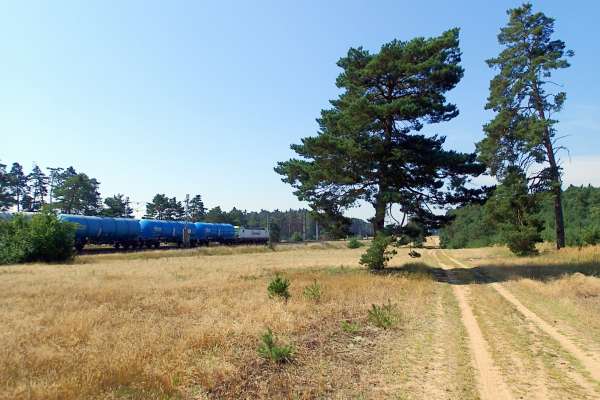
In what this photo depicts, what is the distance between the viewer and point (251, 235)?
82.9m

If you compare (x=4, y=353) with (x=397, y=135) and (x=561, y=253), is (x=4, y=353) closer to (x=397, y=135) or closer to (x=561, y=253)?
(x=397, y=135)

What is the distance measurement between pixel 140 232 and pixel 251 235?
1261 inches

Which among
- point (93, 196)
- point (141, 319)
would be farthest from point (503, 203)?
point (93, 196)

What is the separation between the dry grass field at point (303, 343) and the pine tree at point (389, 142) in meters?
7.43

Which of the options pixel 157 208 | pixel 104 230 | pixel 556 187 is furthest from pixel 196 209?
pixel 556 187

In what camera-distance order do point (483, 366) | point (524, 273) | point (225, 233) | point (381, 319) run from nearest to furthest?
point (483, 366), point (381, 319), point (524, 273), point (225, 233)

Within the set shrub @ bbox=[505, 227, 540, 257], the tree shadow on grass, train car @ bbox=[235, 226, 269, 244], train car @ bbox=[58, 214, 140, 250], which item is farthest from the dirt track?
train car @ bbox=[235, 226, 269, 244]

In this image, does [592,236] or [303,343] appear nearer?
[303,343]

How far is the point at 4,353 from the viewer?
7.18m

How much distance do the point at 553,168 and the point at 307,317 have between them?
26648 mm

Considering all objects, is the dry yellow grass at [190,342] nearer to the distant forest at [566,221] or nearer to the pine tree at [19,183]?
the distant forest at [566,221]

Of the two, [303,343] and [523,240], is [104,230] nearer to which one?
[523,240]

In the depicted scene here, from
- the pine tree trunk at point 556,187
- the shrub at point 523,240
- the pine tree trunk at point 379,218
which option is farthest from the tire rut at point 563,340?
the pine tree trunk at point 556,187

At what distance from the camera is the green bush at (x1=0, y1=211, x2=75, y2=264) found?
32688 mm
